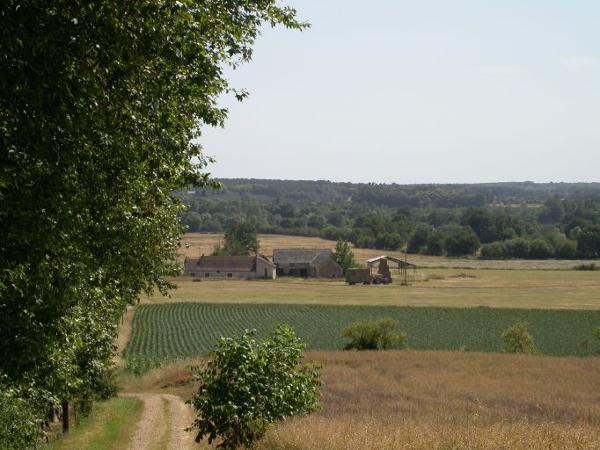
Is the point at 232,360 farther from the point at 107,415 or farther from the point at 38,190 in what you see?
the point at 107,415

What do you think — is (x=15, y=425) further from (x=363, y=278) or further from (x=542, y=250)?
(x=542, y=250)

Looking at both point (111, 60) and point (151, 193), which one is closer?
point (111, 60)

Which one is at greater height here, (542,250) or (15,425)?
(15,425)

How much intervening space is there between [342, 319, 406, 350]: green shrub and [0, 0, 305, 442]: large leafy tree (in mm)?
43066

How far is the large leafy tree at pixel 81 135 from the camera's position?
373 inches

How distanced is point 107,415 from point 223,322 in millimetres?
43630

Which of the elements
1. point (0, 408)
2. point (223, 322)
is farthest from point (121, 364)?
point (0, 408)

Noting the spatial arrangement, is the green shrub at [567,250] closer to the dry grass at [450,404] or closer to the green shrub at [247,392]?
the dry grass at [450,404]

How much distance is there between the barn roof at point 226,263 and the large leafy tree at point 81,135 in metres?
119

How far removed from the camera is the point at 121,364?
52.6 meters

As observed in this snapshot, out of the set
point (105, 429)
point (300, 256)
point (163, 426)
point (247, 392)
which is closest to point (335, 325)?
point (163, 426)

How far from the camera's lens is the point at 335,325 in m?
72.8

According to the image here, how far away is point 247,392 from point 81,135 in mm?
8173

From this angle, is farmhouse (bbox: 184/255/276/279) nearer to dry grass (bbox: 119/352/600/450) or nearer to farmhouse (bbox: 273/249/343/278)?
farmhouse (bbox: 273/249/343/278)
